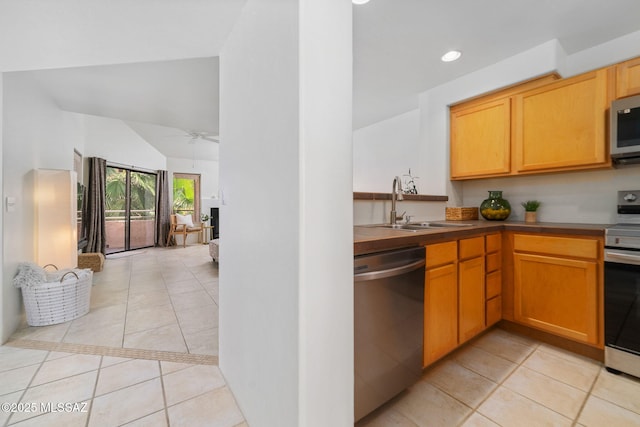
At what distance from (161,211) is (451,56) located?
7024mm

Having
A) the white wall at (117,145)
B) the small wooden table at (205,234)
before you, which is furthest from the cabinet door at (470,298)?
the small wooden table at (205,234)

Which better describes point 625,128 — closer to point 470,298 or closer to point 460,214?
point 460,214

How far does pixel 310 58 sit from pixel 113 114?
3.66 meters

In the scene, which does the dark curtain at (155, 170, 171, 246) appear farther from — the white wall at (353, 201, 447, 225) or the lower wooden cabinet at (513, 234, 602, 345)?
the lower wooden cabinet at (513, 234, 602, 345)

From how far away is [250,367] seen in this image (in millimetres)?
1219

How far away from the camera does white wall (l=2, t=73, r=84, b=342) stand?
6.89ft

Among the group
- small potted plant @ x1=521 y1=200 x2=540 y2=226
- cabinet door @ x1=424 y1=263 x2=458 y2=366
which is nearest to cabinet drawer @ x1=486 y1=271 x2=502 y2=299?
cabinet door @ x1=424 y1=263 x2=458 y2=366

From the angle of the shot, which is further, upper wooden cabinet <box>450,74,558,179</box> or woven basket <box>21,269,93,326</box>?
upper wooden cabinet <box>450,74,558,179</box>

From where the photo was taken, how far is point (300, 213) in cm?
82

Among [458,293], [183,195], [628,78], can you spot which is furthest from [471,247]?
[183,195]

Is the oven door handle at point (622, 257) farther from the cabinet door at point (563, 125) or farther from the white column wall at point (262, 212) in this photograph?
the white column wall at point (262, 212)

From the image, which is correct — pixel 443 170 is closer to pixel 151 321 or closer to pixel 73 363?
pixel 151 321

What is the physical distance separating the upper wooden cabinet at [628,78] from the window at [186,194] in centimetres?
834

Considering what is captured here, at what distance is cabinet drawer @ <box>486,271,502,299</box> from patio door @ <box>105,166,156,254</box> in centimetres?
683
